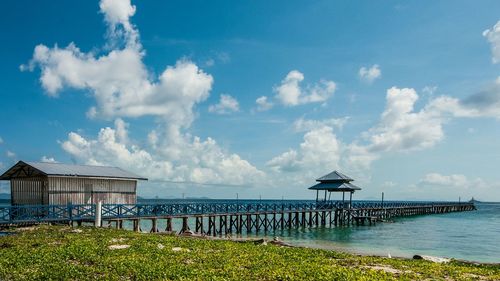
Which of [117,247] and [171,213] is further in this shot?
[171,213]

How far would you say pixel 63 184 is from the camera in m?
31.2

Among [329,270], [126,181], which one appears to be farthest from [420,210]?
[329,270]

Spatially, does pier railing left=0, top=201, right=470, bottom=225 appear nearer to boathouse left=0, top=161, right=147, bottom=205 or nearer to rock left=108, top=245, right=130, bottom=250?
boathouse left=0, top=161, right=147, bottom=205

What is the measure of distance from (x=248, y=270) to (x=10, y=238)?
12856 millimetres

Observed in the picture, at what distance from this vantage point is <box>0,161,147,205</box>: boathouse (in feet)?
101

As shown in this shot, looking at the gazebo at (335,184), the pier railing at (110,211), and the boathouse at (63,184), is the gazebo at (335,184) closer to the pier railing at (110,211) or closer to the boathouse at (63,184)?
the pier railing at (110,211)

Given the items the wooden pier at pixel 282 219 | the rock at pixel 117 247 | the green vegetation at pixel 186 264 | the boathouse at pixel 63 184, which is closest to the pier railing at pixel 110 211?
the wooden pier at pixel 282 219

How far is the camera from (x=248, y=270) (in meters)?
13.9

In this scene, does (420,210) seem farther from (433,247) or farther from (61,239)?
(61,239)

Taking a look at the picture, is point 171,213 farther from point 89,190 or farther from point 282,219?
point 282,219

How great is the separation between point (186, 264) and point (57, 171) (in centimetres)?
2042

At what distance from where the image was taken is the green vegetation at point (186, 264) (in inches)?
509

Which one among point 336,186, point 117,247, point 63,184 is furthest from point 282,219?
point 117,247

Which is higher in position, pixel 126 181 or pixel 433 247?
pixel 126 181
